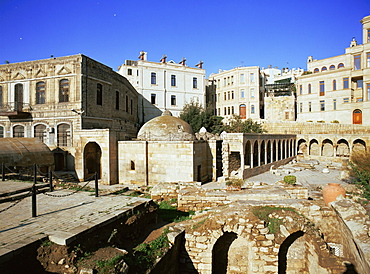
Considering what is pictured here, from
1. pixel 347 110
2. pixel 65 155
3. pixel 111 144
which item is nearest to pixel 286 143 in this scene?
pixel 347 110

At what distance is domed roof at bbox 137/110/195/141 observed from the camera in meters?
19.0

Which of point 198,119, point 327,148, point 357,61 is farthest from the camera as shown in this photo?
point 357,61

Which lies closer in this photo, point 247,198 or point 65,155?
point 247,198

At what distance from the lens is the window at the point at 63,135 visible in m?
21.8

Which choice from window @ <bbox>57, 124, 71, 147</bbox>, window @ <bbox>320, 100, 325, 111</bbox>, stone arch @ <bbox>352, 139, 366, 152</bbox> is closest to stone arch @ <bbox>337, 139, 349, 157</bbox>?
stone arch @ <bbox>352, 139, 366, 152</bbox>

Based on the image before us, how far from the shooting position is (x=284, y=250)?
28.7 feet

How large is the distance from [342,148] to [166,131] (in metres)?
24.4

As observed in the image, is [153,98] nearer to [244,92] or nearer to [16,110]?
[244,92]

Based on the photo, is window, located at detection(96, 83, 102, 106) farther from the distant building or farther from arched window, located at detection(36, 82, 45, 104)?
the distant building

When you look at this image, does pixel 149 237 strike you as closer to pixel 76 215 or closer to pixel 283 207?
pixel 76 215

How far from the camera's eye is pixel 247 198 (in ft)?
34.8

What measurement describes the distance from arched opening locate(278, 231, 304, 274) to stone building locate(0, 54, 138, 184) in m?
14.7

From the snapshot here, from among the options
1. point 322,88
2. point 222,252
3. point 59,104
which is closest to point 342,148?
point 322,88

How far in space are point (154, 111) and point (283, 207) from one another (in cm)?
3005
